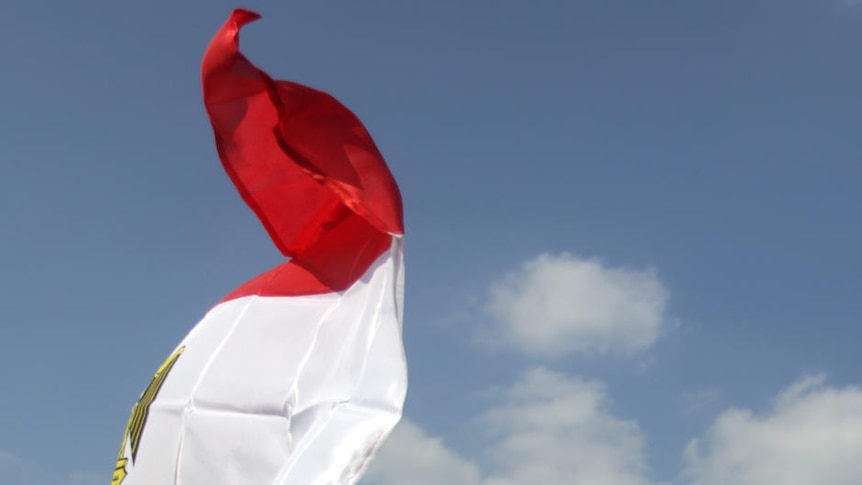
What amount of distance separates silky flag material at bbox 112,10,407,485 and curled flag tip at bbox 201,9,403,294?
2cm

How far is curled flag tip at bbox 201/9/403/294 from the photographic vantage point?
12344 millimetres

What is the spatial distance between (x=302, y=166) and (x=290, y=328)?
2.03 metres

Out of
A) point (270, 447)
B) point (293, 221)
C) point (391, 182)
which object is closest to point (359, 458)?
point (270, 447)

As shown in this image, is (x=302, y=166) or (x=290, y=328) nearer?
(x=302, y=166)

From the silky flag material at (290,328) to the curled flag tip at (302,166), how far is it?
0.05 ft

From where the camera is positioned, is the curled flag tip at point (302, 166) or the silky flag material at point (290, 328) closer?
the silky flag material at point (290, 328)

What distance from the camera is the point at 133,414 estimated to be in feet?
47.4

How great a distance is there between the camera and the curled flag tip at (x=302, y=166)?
12.3 m

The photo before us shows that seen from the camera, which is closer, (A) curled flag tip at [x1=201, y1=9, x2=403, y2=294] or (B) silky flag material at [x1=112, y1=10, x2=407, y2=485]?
(B) silky flag material at [x1=112, y1=10, x2=407, y2=485]

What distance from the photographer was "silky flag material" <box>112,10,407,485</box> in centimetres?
1121

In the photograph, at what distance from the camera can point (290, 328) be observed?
1341cm

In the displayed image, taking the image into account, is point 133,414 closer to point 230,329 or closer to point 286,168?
point 230,329

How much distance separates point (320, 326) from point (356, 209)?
1.48 m

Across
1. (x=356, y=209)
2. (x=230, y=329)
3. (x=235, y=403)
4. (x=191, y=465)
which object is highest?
(x=356, y=209)
